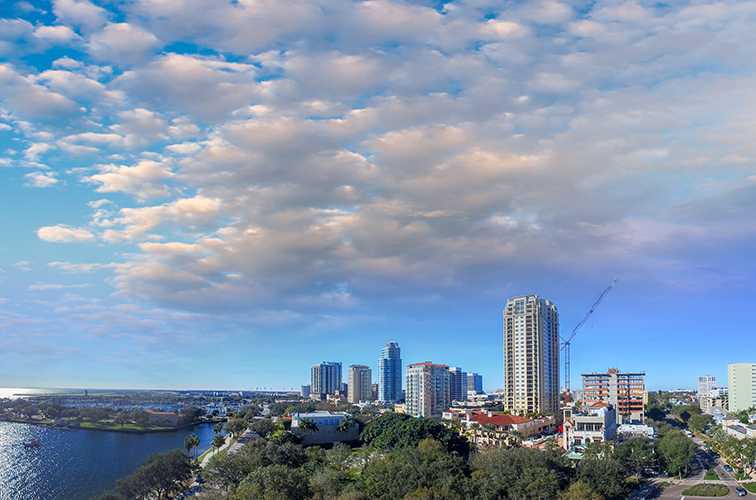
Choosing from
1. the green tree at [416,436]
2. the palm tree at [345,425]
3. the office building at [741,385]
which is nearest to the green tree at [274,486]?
the green tree at [416,436]

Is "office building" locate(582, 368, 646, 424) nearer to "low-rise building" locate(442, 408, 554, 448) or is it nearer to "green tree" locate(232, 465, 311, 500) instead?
"low-rise building" locate(442, 408, 554, 448)

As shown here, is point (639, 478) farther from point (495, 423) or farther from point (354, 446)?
point (354, 446)

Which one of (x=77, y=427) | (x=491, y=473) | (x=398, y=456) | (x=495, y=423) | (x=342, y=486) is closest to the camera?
(x=342, y=486)

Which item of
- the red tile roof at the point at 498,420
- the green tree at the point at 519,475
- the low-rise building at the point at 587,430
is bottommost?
the red tile roof at the point at 498,420

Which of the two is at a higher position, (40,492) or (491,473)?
(491,473)

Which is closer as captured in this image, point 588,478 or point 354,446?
point 588,478

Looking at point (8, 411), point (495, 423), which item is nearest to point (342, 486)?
point (495, 423)

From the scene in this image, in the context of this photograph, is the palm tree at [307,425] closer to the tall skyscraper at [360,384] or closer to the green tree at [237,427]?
the green tree at [237,427]
